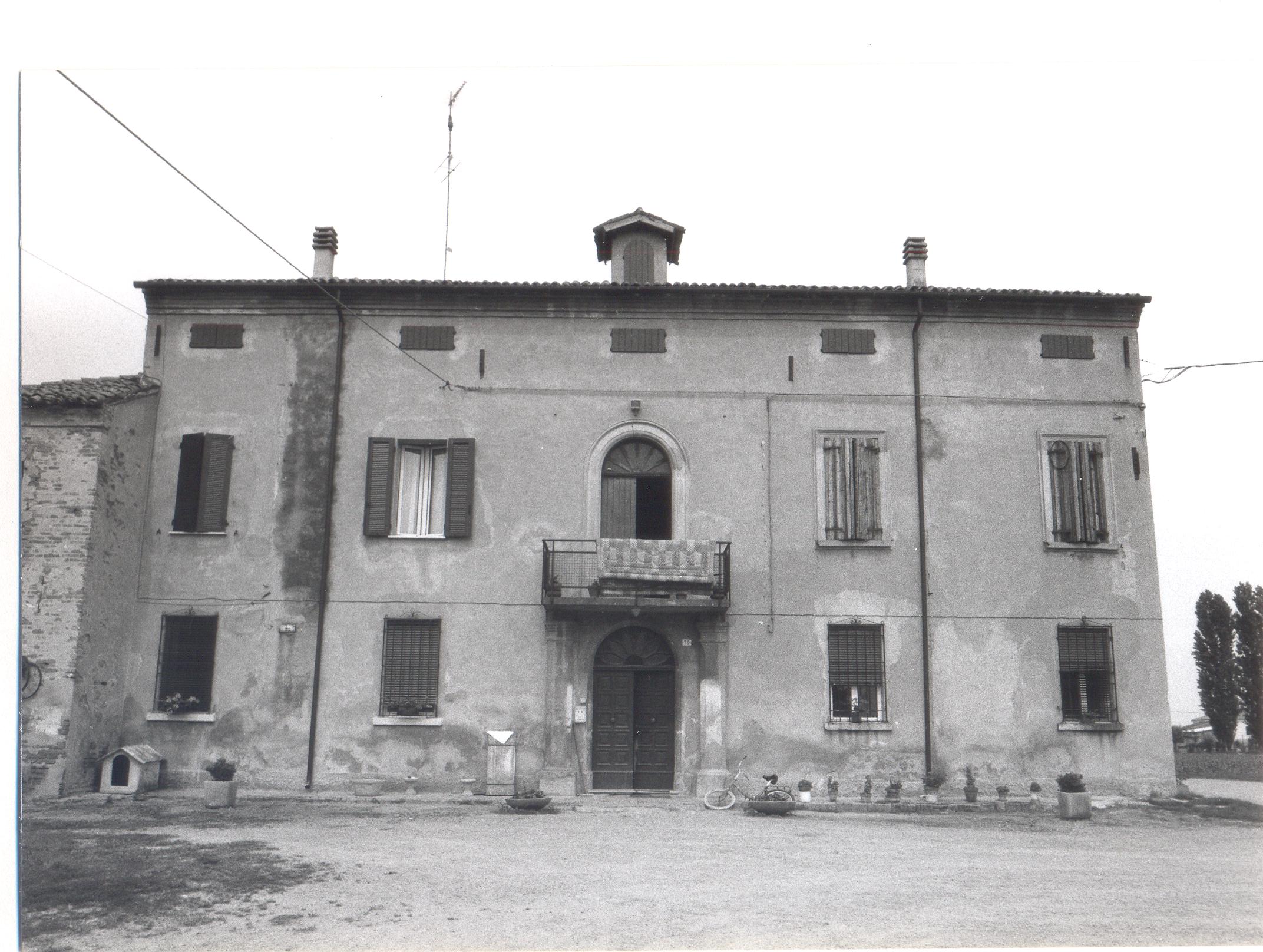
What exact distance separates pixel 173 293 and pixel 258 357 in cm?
159

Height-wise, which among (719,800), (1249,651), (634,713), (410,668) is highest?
(1249,651)

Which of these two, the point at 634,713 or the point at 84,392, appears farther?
the point at 634,713

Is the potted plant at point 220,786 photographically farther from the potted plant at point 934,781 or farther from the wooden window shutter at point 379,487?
the potted plant at point 934,781

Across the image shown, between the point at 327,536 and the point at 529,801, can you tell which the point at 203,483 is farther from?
the point at 529,801

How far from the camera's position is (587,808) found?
1394cm

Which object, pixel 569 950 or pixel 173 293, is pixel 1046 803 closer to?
pixel 569 950

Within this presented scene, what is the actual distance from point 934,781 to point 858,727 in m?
1.29

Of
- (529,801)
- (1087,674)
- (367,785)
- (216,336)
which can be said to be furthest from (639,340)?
(1087,674)

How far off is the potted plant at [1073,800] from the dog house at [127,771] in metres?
12.3

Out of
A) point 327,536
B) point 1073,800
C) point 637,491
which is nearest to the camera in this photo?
point 1073,800

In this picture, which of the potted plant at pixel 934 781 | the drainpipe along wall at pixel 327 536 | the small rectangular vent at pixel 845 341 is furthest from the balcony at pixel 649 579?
the potted plant at pixel 934 781

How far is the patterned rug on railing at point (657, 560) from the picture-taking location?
14.8 metres

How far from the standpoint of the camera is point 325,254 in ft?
55.1

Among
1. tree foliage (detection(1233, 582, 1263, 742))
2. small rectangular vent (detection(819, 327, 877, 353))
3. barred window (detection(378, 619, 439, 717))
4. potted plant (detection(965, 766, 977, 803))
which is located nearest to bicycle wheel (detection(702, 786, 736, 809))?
potted plant (detection(965, 766, 977, 803))
